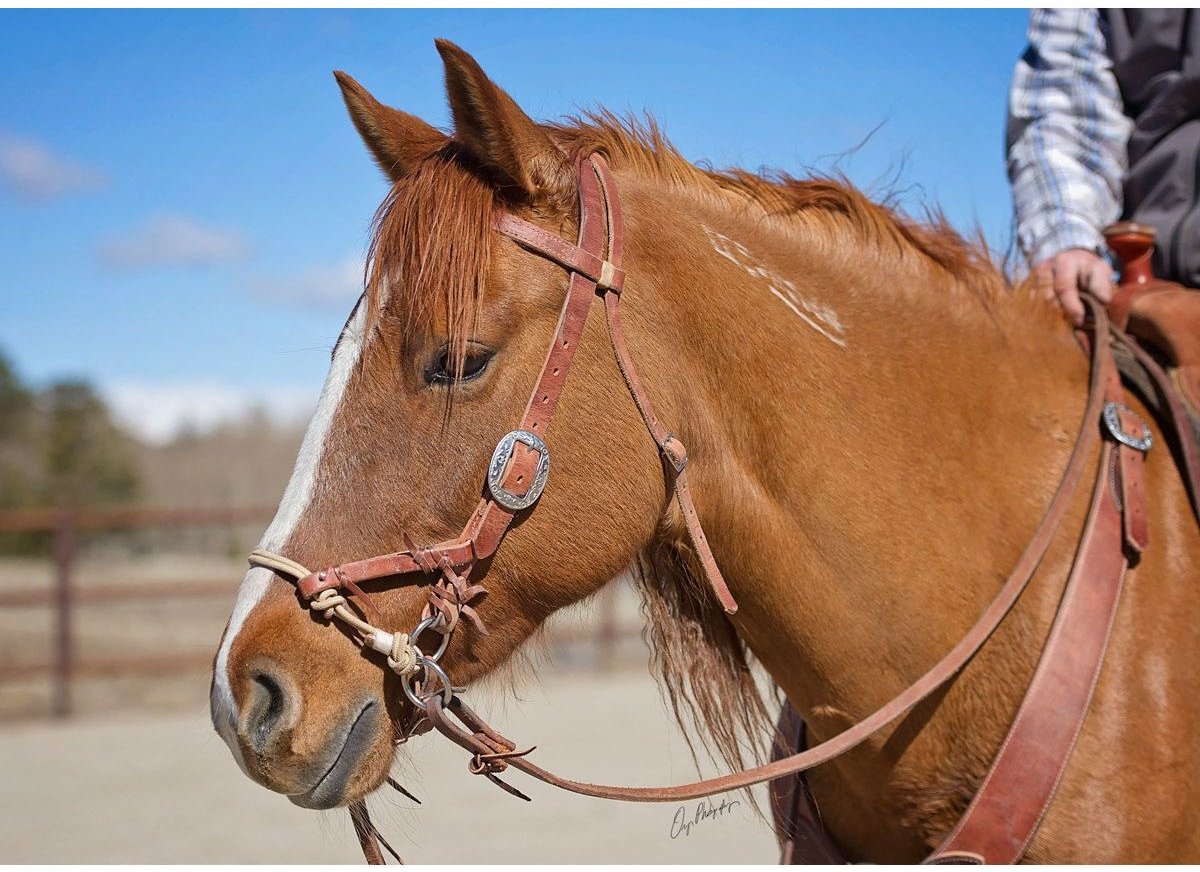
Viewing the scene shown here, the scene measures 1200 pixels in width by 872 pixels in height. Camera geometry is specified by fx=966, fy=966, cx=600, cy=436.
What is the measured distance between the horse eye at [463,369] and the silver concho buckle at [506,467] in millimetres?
134

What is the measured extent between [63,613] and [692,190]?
9.16 meters

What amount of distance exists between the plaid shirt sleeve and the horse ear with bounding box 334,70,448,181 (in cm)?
169

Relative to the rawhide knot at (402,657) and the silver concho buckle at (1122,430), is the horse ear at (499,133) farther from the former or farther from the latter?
the silver concho buckle at (1122,430)

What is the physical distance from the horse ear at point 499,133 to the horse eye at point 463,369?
0.34 metres

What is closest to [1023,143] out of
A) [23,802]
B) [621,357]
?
[621,357]

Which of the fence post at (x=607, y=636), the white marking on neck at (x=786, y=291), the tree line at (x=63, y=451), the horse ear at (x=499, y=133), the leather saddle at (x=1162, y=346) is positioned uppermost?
the tree line at (x=63, y=451)

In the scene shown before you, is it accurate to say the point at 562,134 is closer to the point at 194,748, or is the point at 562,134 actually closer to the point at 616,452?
the point at 616,452

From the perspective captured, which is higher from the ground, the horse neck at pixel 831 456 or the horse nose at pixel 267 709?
the horse neck at pixel 831 456

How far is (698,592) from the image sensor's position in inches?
80.3

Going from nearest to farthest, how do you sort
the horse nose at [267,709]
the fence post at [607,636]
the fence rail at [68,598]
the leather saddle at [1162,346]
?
the horse nose at [267,709] < the leather saddle at [1162,346] < the fence rail at [68,598] < the fence post at [607,636]

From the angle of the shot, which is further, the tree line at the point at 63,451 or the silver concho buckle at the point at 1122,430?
the tree line at the point at 63,451

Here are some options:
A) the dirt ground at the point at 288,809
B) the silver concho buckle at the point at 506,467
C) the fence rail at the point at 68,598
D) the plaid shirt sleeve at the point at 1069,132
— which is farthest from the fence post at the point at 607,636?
the silver concho buckle at the point at 506,467

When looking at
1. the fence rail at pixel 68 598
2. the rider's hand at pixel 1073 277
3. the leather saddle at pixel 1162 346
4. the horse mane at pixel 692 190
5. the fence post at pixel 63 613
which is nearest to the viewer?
the horse mane at pixel 692 190

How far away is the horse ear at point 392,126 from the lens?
79.3 inches
